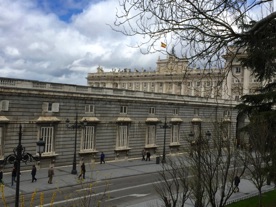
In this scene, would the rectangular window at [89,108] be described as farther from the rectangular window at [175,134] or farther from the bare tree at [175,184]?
the bare tree at [175,184]

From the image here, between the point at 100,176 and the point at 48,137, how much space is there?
6.17 metres

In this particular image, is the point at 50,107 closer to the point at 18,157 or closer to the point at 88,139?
the point at 88,139

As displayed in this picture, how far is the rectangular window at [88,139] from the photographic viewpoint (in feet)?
114

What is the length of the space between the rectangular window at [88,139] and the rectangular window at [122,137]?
402 cm

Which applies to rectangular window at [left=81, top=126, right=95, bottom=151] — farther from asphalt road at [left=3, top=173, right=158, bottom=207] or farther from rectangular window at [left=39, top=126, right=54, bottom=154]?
asphalt road at [left=3, top=173, right=158, bottom=207]

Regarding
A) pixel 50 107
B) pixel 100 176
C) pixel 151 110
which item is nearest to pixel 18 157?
pixel 100 176

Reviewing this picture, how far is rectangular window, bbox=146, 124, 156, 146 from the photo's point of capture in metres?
42.8

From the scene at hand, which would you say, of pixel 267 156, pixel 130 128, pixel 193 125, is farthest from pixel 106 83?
pixel 267 156

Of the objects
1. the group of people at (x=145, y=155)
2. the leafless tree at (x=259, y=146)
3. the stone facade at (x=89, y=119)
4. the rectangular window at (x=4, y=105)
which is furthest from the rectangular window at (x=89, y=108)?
the leafless tree at (x=259, y=146)

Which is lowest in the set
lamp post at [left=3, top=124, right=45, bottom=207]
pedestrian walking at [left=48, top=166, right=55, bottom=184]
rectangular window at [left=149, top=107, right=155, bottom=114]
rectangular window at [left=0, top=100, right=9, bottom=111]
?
pedestrian walking at [left=48, top=166, right=55, bottom=184]

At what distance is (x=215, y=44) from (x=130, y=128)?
106 ft

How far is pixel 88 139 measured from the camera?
1384 inches

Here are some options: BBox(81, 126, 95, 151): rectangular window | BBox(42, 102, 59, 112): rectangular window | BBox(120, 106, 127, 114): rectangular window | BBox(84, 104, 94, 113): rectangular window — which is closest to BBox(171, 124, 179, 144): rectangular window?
BBox(120, 106, 127, 114): rectangular window

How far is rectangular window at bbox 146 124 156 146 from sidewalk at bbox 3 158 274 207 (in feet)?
12.7
